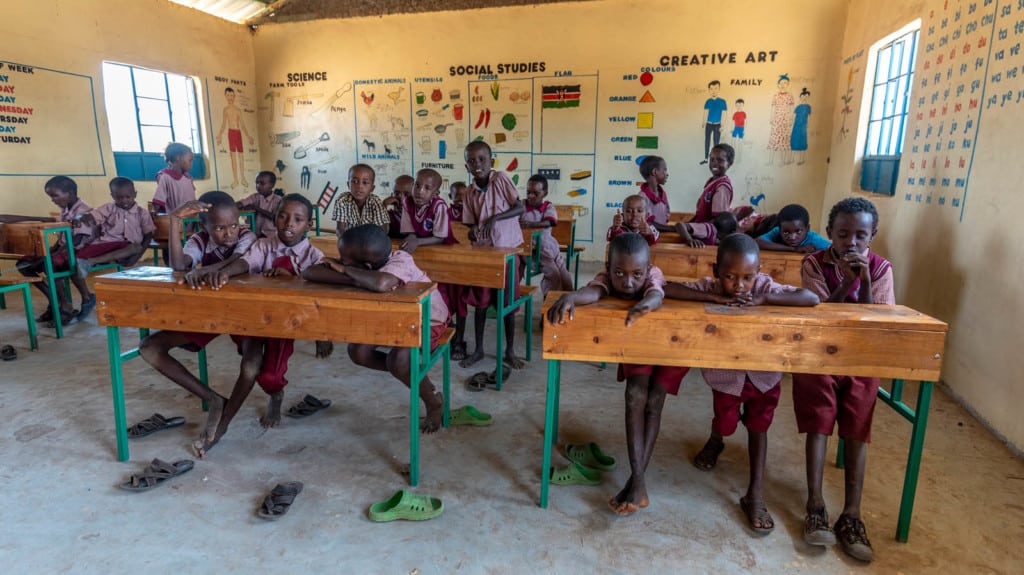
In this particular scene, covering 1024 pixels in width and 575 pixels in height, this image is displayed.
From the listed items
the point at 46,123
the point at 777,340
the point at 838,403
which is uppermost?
the point at 46,123

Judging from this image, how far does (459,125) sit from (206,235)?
205 inches

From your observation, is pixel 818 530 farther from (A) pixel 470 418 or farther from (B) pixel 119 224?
(B) pixel 119 224

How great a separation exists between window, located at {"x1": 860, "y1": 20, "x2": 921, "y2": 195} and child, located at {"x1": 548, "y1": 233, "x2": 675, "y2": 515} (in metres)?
3.31

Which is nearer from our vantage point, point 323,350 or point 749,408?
point 749,408

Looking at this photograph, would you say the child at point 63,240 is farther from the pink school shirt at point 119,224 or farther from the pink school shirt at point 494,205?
the pink school shirt at point 494,205

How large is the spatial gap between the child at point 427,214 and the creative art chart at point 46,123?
4474mm

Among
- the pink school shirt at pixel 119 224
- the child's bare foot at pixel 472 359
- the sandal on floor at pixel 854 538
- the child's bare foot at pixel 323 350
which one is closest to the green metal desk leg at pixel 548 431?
the sandal on floor at pixel 854 538

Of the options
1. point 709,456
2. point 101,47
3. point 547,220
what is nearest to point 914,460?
point 709,456

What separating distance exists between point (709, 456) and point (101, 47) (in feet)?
23.8

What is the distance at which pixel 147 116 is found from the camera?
22.1ft

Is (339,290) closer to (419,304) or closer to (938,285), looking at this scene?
(419,304)

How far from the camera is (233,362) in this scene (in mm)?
3498

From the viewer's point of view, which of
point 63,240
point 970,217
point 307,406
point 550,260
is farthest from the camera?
point 550,260

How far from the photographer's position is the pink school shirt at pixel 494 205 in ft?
11.6
